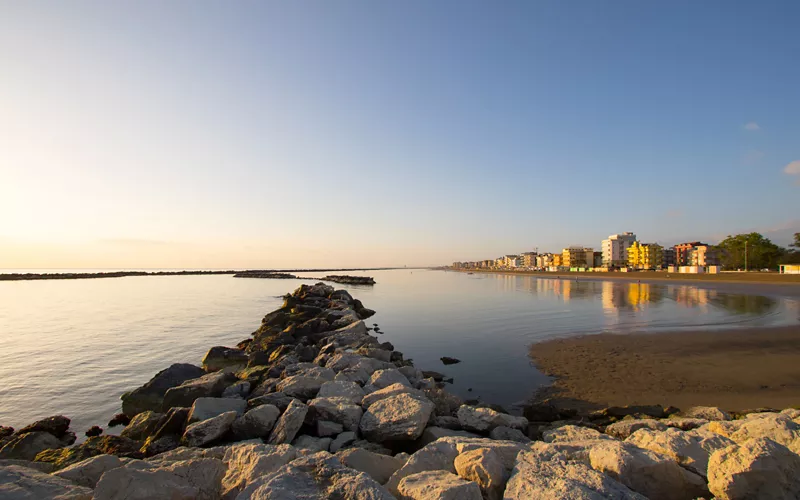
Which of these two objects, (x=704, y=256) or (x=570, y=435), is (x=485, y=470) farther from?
(x=704, y=256)

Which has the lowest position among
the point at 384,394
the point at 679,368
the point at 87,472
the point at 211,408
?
the point at 679,368

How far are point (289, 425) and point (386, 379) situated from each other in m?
2.47

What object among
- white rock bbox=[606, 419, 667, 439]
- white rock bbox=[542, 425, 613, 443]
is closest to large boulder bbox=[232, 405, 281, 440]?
white rock bbox=[542, 425, 613, 443]

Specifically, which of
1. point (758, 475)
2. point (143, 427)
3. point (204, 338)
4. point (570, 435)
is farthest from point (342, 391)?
point (204, 338)

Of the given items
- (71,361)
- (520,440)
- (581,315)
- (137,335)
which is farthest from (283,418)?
(581,315)

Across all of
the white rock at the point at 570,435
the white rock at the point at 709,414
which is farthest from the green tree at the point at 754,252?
the white rock at the point at 570,435

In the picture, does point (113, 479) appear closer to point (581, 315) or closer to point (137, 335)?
point (137, 335)

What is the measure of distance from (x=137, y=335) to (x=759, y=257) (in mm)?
95030

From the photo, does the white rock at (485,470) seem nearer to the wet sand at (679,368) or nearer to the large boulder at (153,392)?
the wet sand at (679,368)

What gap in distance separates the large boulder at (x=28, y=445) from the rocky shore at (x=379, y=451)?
0.06ft

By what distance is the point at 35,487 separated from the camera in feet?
10.5

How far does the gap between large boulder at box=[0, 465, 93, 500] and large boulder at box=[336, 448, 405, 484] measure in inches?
87.1

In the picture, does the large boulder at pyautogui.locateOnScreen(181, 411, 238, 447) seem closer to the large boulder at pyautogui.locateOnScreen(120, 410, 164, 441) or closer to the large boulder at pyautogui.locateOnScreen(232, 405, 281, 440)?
the large boulder at pyautogui.locateOnScreen(232, 405, 281, 440)

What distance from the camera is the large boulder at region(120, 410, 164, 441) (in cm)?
588
